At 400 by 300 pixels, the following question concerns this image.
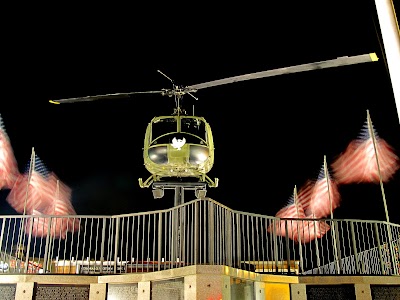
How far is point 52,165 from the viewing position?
20.6 m

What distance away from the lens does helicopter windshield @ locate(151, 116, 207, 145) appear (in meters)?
9.84

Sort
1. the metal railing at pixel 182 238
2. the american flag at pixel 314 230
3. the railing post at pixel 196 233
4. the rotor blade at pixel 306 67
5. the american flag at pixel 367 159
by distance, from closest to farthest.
Result: the railing post at pixel 196 233, the metal railing at pixel 182 238, the rotor blade at pixel 306 67, the american flag at pixel 314 230, the american flag at pixel 367 159

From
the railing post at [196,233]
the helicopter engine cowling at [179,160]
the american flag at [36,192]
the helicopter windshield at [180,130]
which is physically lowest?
the railing post at [196,233]

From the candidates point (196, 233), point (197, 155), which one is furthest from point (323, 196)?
point (196, 233)

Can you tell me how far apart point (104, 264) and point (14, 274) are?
5.61 feet

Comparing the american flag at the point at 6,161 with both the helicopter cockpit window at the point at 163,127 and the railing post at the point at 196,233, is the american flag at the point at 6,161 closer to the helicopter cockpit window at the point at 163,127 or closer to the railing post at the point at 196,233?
the helicopter cockpit window at the point at 163,127

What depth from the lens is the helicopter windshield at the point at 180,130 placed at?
388 inches

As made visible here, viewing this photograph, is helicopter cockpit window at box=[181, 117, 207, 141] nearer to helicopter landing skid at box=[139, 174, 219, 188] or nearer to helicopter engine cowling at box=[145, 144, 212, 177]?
helicopter engine cowling at box=[145, 144, 212, 177]

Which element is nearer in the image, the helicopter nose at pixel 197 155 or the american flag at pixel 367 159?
the helicopter nose at pixel 197 155

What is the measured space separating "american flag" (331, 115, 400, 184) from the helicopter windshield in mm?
8073

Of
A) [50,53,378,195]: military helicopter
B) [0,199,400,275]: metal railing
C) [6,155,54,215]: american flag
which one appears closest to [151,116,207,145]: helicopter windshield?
[50,53,378,195]: military helicopter

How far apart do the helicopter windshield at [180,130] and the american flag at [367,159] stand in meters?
8.07

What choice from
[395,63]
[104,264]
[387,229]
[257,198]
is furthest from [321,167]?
[395,63]

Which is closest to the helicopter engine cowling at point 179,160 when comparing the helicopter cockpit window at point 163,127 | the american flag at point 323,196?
the helicopter cockpit window at point 163,127
